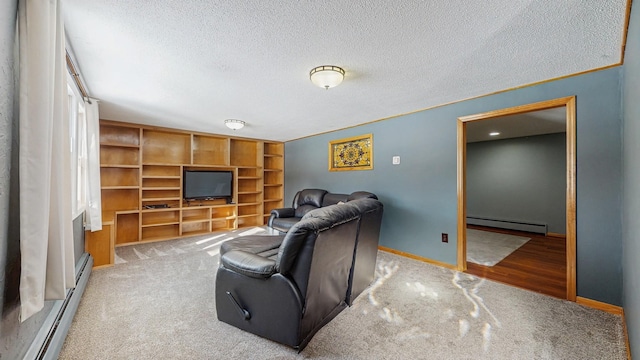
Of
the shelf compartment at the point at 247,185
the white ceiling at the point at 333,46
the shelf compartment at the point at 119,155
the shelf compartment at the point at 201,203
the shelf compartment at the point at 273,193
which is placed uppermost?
the white ceiling at the point at 333,46

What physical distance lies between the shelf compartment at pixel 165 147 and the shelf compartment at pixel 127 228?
107 centimetres

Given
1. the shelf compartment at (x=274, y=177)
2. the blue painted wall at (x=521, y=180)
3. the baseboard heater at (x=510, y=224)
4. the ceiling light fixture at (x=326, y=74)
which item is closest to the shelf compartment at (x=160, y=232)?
the shelf compartment at (x=274, y=177)

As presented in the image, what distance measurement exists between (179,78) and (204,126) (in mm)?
2271

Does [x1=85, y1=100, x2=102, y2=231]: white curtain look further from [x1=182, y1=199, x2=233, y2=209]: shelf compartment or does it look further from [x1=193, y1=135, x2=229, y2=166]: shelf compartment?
[x1=193, y1=135, x2=229, y2=166]: shelf compartment

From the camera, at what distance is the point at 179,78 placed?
7.89 feet

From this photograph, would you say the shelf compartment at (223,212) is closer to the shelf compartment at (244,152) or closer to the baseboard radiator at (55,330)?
the shelf compartment at (244,152)

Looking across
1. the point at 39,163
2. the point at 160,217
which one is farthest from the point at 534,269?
the point at 160,217

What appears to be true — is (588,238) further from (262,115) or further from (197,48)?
(262,115)

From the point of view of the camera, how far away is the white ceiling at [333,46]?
57.3 inches

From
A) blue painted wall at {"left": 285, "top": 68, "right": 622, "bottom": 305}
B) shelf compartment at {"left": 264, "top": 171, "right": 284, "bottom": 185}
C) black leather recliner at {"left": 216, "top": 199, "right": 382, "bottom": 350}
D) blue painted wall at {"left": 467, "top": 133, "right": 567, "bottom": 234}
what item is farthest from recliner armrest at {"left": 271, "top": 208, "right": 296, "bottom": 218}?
blue painted wall at {"left": 467, "top": 133, "right": 567, "bottom": 234}

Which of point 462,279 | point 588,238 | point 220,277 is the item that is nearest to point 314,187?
point 462,279

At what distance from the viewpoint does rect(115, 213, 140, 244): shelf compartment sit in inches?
169

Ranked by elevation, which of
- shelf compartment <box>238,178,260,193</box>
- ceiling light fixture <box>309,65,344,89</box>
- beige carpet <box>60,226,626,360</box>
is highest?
ceiling light fixture <box>309,65,344,89</box>

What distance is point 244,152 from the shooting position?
5.90 m
